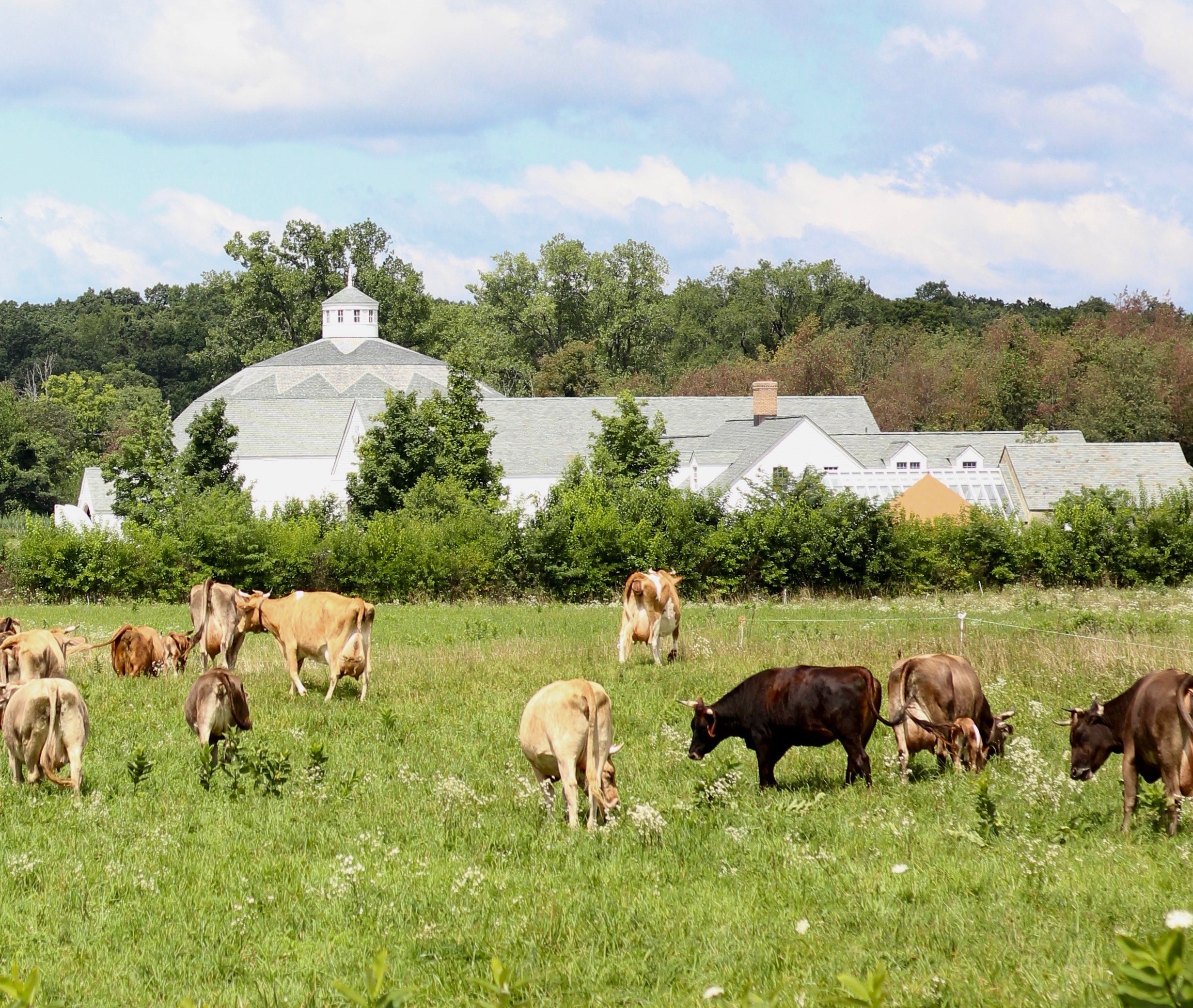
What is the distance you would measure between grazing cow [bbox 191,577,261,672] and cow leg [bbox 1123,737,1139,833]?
1258cm

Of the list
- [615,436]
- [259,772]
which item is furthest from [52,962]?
[615,436]

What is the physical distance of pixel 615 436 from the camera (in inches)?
2084

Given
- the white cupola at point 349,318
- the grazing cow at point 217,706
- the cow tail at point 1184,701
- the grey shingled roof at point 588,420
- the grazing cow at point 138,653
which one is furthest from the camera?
the white cupola at point 349,318

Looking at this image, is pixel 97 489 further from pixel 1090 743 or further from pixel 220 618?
pixel 1090 743

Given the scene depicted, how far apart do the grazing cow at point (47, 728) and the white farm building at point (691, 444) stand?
44.1 meters

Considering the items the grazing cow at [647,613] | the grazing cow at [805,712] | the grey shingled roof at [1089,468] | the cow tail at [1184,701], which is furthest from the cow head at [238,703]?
the grey shingled roof at [1089,468]

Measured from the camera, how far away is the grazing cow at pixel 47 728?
11.6m

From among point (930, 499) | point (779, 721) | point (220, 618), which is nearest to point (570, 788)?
point (779, 721)

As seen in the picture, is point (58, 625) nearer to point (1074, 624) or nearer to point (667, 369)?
point (1074, 624)

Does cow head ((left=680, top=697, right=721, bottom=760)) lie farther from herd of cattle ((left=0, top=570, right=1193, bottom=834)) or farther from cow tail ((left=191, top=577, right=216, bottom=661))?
cow tail ((left=191, top=577, right=216, bottom=661))

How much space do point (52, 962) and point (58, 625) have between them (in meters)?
23.4

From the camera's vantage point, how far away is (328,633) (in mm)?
17297

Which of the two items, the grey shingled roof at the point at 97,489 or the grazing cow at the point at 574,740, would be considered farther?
the grey shingled roof at the point at 97,489

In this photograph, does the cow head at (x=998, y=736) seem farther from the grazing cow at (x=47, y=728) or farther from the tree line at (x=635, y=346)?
the tree line at (x=635, y=346)
